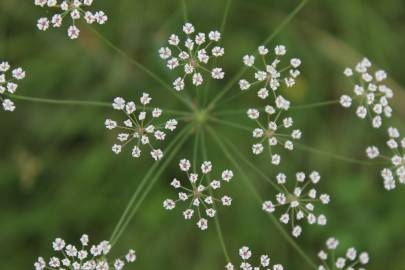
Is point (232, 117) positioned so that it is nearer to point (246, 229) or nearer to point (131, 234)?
point (246, 229)

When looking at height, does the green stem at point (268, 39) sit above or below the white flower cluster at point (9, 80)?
below

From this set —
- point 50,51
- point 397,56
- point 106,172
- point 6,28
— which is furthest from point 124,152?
point 397,56

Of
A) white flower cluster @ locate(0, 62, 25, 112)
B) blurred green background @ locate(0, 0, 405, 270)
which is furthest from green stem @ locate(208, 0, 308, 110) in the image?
white flower cluster @ locate(0, 62, 25, 112)

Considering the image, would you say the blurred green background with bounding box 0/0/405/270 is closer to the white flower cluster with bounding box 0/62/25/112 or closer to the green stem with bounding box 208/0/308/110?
the green stem with bounding box 208/0/308/110

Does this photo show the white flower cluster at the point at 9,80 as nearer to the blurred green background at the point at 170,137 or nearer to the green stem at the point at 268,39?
the green stem at the point at 268,39

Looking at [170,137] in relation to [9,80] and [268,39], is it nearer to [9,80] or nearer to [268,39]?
[268,39]

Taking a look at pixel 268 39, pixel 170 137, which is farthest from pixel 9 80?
pixel 170 137

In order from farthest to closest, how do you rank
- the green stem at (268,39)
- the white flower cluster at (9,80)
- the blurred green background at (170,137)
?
the blurred green background at (170,137), the green stem at (268,39), the white flower cluster at (9,80)

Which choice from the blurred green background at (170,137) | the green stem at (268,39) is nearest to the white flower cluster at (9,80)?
the green stem at (268,39)
